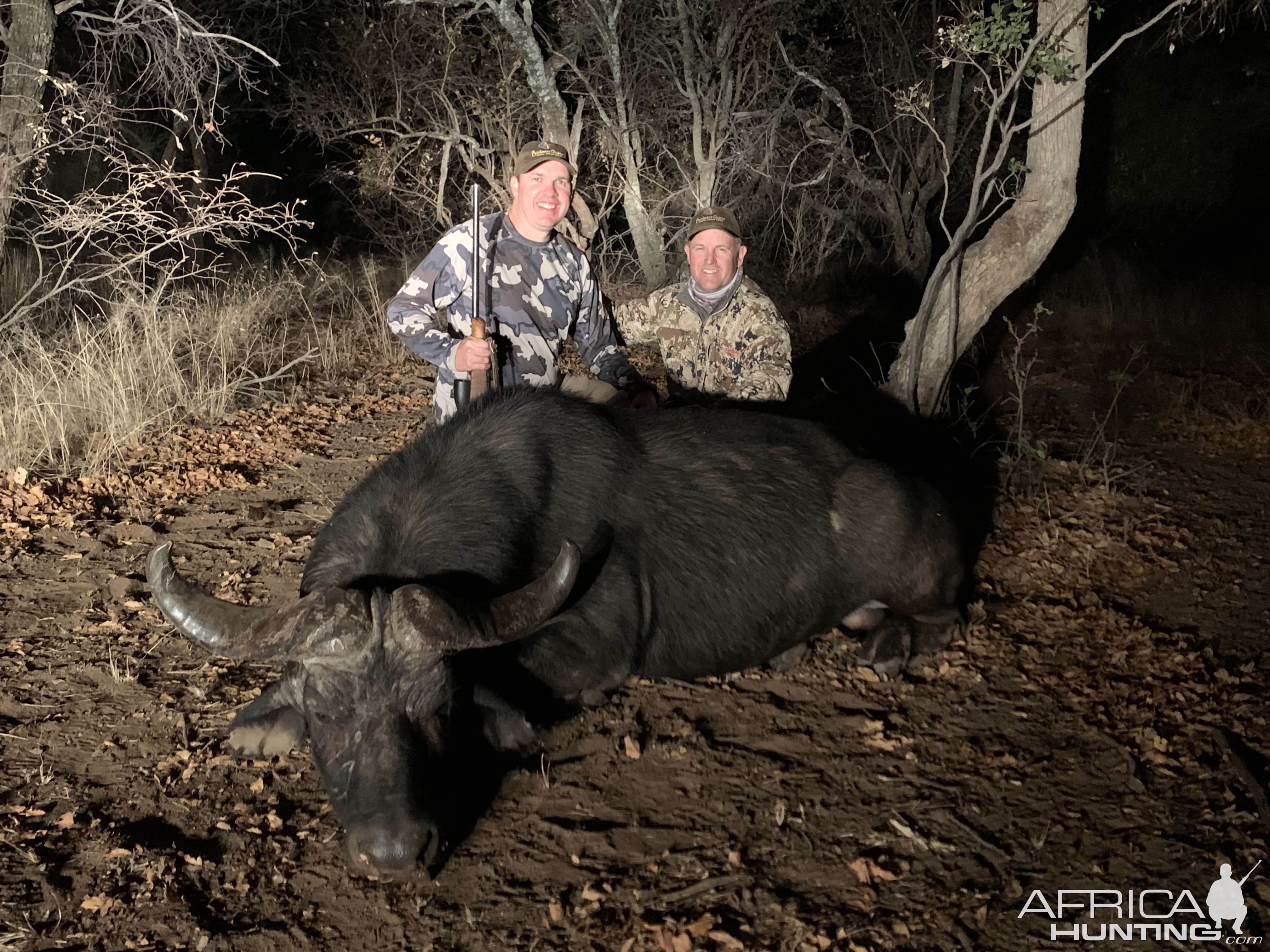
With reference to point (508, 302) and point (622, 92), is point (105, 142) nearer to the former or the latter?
point (622, 92)

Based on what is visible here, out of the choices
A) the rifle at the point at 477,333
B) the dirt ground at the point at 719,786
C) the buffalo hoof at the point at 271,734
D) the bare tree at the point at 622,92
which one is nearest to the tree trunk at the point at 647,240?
the bare tree at the point at 622,92

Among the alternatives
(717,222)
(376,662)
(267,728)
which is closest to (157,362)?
(717,222)

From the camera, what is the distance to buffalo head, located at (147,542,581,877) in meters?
2.71

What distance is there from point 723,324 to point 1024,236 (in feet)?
6.94

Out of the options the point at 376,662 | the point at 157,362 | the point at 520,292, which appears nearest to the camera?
the point at 376,662

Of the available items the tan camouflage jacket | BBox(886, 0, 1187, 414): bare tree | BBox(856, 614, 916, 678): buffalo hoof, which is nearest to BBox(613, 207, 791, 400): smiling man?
the tan camouflage jacket

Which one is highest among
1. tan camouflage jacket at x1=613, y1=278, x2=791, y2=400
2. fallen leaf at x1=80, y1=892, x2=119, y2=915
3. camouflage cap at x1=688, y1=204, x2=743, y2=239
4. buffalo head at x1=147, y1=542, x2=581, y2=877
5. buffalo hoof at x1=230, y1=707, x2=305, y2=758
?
camouflage cap at x1=688, y1=204, x2=743, y2=239

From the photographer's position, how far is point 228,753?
346cm

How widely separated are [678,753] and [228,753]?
162 cm

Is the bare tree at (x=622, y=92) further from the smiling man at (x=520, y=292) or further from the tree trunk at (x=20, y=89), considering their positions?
the smiling man at (x=520, y=292)

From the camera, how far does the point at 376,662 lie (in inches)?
110

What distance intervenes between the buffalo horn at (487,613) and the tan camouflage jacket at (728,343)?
275 cm

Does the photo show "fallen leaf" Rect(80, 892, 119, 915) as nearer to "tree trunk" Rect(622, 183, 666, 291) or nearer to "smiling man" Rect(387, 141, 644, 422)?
"smiling man" Rect(387, 141, 644, 422)

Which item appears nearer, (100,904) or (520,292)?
(100,904)
